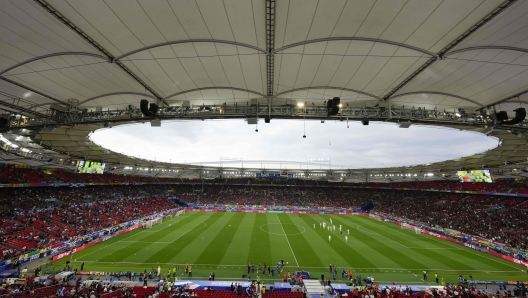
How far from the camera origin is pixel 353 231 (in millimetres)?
37188

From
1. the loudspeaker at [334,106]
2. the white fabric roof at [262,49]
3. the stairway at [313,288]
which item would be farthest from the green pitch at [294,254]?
the white fabric roof at [262,49]

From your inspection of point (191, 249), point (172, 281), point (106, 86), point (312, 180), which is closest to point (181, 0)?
point (106, 86)

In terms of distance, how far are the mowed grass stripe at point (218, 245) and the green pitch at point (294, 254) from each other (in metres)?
0.09

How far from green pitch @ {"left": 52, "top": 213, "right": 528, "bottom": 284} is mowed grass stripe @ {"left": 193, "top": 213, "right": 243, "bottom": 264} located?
0.09 metres

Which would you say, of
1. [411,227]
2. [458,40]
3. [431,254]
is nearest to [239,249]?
[431,254]

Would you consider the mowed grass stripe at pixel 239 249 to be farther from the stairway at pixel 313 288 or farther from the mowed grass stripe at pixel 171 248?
the stairway at pixel 313 288

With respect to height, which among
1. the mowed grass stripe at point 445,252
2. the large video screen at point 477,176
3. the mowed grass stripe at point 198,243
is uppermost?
the large video screen at point 477,176

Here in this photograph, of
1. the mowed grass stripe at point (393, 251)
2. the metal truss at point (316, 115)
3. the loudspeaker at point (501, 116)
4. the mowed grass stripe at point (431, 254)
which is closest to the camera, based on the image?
the loudspeaker at point (501, 116)

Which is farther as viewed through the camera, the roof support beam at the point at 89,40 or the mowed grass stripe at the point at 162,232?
the mowed grass stripe at the point at 162,232

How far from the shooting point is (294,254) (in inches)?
998

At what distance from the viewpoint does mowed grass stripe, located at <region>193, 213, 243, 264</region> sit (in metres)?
23.2

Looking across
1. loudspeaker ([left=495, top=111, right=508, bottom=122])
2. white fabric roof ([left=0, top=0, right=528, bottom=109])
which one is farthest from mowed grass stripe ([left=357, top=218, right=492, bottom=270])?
white fabric roof ([left=0, top=0, right=528, bottom=109])

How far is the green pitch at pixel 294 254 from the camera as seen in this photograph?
68.7 feet

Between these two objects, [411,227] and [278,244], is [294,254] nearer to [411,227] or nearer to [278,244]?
[278,244]
